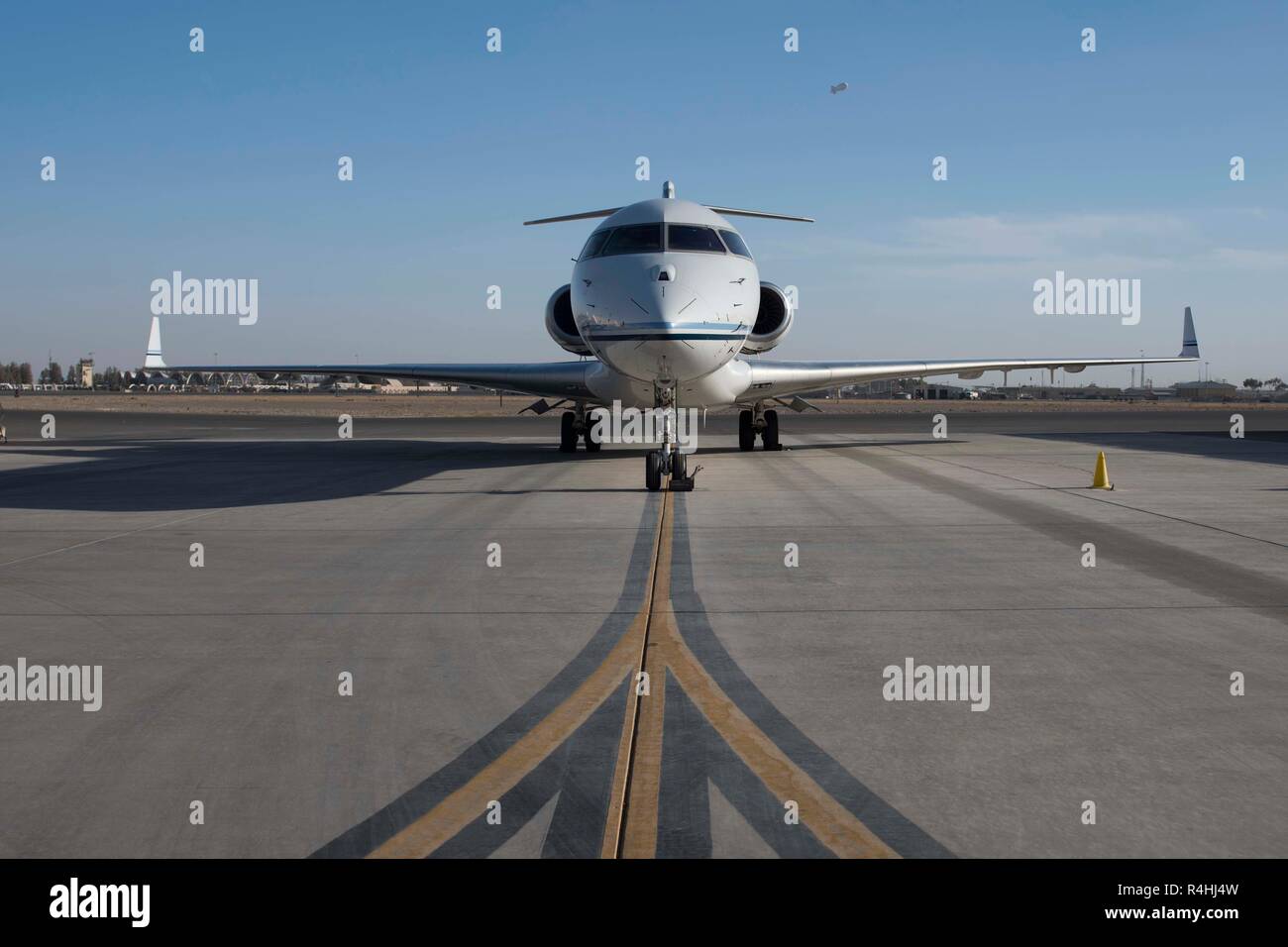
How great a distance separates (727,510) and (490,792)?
9.83m

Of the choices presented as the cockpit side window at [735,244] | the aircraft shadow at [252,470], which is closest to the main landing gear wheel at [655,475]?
the aircraft shadow at [252,470]

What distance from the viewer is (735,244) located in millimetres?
17297

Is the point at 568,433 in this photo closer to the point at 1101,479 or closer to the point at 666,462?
the point at 666,462

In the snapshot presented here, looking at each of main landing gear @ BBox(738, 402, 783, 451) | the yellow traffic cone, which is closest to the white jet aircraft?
main landing gear @ BBox(738, 402, 783, 451)

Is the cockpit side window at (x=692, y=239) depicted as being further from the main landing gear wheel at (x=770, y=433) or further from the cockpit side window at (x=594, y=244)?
the main landing gear wheel at (x=770, y=433)

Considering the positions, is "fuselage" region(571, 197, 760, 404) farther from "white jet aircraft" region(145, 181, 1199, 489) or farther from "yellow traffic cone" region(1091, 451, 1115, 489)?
"yellow traffic cone" region(1091, 451, 1115, 489)

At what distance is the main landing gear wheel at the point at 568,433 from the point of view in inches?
975

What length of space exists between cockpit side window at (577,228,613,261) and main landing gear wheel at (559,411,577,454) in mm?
7638

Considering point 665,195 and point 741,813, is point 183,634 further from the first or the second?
point 665,195

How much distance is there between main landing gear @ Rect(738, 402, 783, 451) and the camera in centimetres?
2567

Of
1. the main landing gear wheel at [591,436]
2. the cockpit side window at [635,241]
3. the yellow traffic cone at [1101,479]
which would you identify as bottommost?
the yellow traffic cone at [1101,479]

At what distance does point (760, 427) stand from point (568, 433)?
15.0 ft

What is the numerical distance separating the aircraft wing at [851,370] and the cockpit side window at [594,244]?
5295 mm

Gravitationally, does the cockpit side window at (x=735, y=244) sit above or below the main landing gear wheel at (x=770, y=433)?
above
